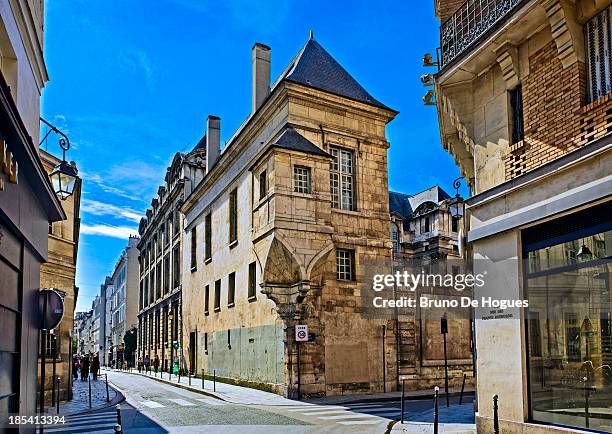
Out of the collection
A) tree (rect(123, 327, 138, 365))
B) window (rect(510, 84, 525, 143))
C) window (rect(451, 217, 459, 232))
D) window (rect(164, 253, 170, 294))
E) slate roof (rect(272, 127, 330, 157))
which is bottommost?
tree (rect(123, 327, 138, 365))

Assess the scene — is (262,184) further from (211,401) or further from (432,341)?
(432,341)

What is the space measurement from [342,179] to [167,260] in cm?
2693

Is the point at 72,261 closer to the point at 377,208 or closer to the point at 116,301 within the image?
the point at 377,208

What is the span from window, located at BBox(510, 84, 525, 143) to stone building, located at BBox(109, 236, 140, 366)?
201 feet

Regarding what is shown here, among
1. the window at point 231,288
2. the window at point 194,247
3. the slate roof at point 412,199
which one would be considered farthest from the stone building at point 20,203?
the slate roof at point 412,199

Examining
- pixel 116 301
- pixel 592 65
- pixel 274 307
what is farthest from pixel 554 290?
pixel 116 301

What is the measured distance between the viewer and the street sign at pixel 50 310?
855 centimetres

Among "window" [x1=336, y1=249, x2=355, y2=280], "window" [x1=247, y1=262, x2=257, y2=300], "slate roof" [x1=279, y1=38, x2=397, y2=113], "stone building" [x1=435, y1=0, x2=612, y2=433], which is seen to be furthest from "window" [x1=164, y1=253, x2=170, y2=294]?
"stone building" [x1=435, y1=0, x2=612, y2=433]

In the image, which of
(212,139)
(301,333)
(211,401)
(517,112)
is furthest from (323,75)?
(517,112)

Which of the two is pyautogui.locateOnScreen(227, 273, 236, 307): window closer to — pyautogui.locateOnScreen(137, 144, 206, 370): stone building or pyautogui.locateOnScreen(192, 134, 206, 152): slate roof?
pyautogui.locateOnScreen(137, 144, 206, 370): stone building

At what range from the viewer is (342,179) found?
23719 mm

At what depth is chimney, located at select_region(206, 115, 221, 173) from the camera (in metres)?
34.9

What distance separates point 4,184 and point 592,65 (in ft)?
26.4

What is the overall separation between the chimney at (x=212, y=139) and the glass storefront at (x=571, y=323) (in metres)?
26.7
